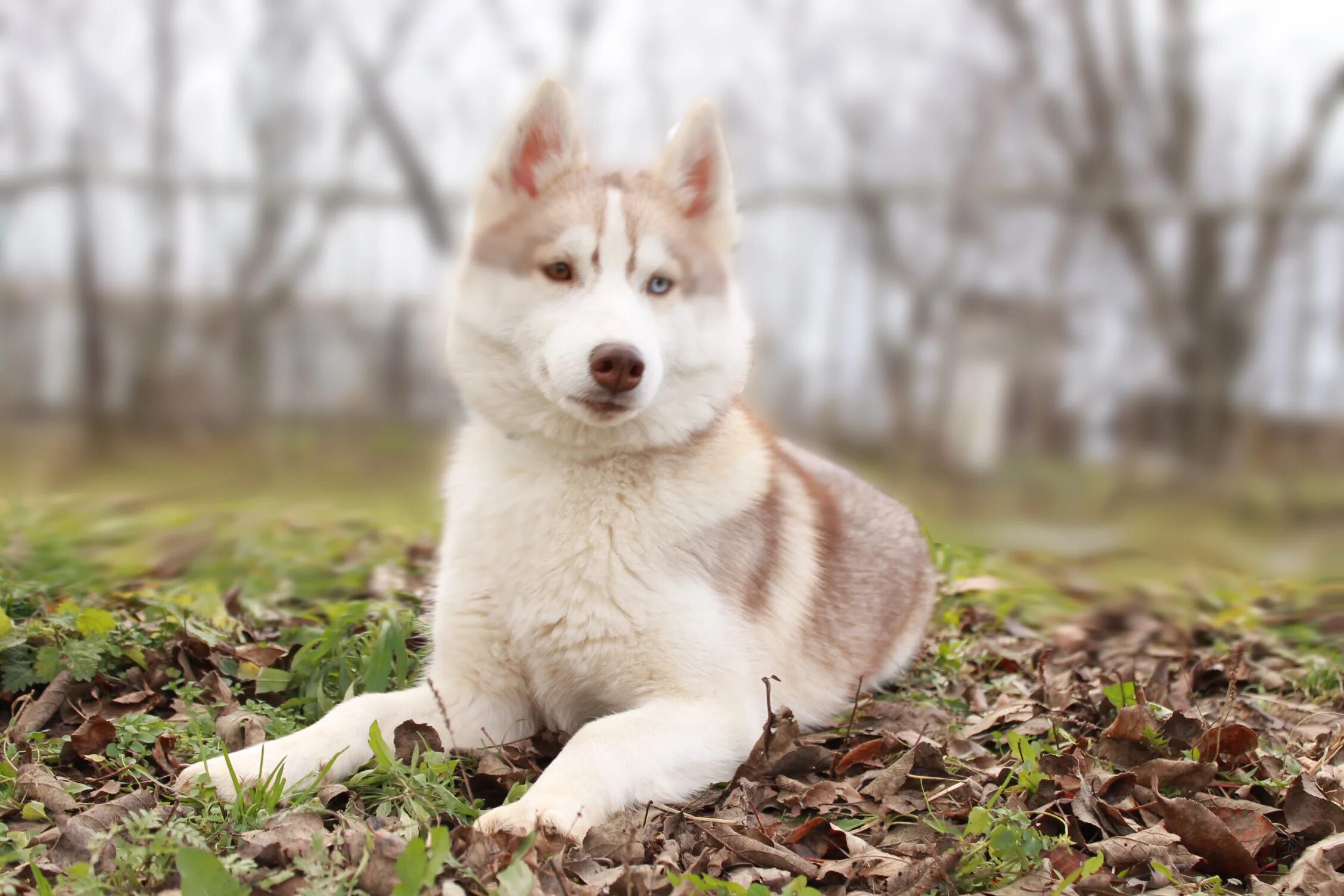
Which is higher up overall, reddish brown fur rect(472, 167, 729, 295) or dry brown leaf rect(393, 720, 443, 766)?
reddish brown fur rect(472, 167, 729, 295)

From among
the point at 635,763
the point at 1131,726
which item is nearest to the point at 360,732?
the point at 635,763

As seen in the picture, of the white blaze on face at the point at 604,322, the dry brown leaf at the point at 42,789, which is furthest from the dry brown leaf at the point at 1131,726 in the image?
the dry brown leaf at the point at 42,789

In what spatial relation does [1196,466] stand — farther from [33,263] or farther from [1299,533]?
[33,263]

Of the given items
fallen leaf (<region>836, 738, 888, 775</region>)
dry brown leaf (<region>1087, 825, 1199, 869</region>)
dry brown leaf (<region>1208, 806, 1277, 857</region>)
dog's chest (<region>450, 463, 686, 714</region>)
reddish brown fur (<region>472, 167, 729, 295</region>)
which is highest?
reddish brown fur (<region>472, 167, 729, 295</region>)

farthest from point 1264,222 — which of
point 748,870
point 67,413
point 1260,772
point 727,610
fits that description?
point 67,413

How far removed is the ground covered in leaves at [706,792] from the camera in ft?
6.66

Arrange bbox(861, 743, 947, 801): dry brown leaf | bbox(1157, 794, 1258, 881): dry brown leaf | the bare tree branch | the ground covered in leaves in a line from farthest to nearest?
the bare tree branch
bbox(861, 743, 947, 801): dry brown leaf
bbox(1157, 794, 1258, 881): dry brown leaf
the ground covered in leaves

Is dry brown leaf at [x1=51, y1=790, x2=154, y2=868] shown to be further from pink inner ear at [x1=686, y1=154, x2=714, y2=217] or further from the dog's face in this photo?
pink inner ear at [x1=686, y1=154, x2=714, y2=217]

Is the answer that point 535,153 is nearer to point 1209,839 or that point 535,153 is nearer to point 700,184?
point 700,184

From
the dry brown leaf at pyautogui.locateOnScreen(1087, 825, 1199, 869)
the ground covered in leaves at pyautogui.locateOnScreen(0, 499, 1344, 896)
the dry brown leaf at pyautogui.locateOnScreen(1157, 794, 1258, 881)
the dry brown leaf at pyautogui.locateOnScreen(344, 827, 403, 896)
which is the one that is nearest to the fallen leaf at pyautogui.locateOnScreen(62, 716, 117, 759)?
the ground covered in leaves at pyautogui.locateOnScreen(0, 499, 1344, 896)

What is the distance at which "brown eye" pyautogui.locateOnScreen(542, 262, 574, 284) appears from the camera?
2617 mm

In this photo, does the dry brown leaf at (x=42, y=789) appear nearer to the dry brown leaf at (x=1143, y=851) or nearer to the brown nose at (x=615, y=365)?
the brown nose at (x=615, y=365)

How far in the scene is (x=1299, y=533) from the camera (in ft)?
17.3

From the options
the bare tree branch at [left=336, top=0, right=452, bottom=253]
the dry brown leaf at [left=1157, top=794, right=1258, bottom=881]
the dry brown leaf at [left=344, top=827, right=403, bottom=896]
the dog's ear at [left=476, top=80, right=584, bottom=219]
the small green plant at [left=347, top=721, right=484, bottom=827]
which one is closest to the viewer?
the dry brown leaf at [left=344, top=827, right=403, bottom=896]
